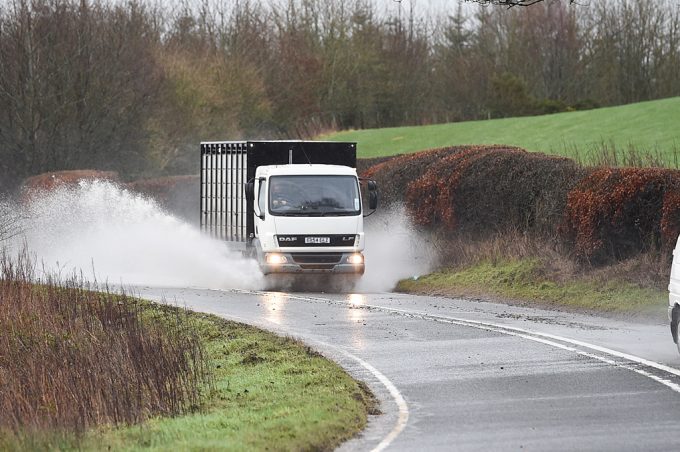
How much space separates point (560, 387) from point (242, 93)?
55748 millimetres

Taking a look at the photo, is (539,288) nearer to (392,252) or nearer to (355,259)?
(355,259)

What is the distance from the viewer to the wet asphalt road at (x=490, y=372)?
11.0 m

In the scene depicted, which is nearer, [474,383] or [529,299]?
[474,383]

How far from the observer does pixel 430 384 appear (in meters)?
14.3

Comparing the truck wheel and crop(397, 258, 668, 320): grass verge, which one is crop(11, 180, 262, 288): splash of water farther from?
the truck wheel

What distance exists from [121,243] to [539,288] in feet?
49.8

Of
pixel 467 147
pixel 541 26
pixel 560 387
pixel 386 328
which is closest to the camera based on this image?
pixel 560 387

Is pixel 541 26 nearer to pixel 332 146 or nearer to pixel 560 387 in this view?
pixel 332 146

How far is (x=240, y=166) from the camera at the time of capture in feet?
101

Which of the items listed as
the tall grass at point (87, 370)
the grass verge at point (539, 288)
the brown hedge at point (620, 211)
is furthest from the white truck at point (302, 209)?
the tall grass at point (87, 370)

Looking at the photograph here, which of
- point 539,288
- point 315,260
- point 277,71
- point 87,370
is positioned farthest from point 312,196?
point 277,71

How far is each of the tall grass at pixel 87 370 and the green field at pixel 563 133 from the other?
1925 centimetres

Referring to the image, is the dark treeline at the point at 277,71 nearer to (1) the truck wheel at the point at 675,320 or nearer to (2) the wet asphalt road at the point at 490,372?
(2) the wet asphalt road at the point at 490,372

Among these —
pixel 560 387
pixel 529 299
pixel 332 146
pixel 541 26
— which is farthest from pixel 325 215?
pixel 541 26
